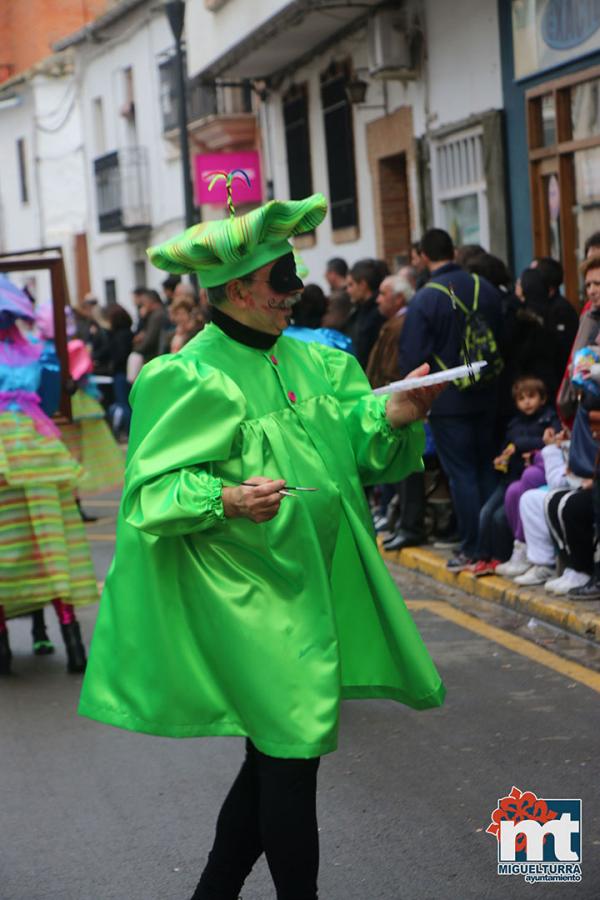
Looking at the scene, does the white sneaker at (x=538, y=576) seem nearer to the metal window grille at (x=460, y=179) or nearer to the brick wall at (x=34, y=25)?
the metal window grille at (x=460, y=179)

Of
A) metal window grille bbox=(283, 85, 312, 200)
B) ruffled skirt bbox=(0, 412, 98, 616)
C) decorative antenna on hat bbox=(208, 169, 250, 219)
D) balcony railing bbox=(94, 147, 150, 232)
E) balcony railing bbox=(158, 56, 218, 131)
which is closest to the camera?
decorative antenna on hat bbox=(208, 169, 250, 219)

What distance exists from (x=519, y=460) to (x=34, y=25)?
36.2 meters

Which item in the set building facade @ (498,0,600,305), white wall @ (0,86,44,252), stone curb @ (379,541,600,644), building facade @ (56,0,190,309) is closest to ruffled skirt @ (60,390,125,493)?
stone curb @ (379,541,600,644)

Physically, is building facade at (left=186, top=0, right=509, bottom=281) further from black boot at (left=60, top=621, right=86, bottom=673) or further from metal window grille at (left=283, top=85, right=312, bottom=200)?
black boot at (left=60, top=621, right=86, bottom=673)

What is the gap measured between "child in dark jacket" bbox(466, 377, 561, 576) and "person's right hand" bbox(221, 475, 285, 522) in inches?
221

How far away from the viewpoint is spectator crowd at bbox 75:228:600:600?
27.5 ft

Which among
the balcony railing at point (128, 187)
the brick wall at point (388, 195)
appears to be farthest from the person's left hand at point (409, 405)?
the balcony railing at point (128, 187)

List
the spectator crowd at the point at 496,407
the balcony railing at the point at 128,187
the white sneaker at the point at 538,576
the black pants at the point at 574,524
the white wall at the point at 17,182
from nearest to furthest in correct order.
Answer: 1. the spectator crowd at the point at 496,407
2. the black pants at the point at 574,524
3. the white sneaker at the point at 538,576
4. the balcony railing at the point at 128,187
5. the white wall at the point at 17,182

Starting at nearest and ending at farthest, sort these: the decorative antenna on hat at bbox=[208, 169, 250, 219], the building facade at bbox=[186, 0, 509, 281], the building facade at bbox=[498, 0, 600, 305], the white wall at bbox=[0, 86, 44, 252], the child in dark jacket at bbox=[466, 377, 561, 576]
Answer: the decorative antenna on hat at bbox=[208, 169, 250, 219]
the child in dark jacket at bbox=[466, 377, 561, 576]
the building facade at bbox=[498, 0, 600, 305]
the building facade at bbox=[186, 0, 509, 281]
the white wall at bbox=[0, 86, 44, 252]

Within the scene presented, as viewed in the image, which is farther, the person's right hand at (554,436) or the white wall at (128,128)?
the white wall at (128,128)

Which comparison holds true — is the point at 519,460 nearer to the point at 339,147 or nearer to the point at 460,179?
the point at 460,179

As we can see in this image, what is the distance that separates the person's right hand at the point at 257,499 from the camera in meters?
3.77

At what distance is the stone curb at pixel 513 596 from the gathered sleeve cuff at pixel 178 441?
437 centimetres

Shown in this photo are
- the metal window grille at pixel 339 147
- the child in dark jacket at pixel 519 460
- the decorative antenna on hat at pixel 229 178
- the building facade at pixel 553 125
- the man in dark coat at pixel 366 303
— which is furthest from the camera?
the metal window grille at pixel 339 147
